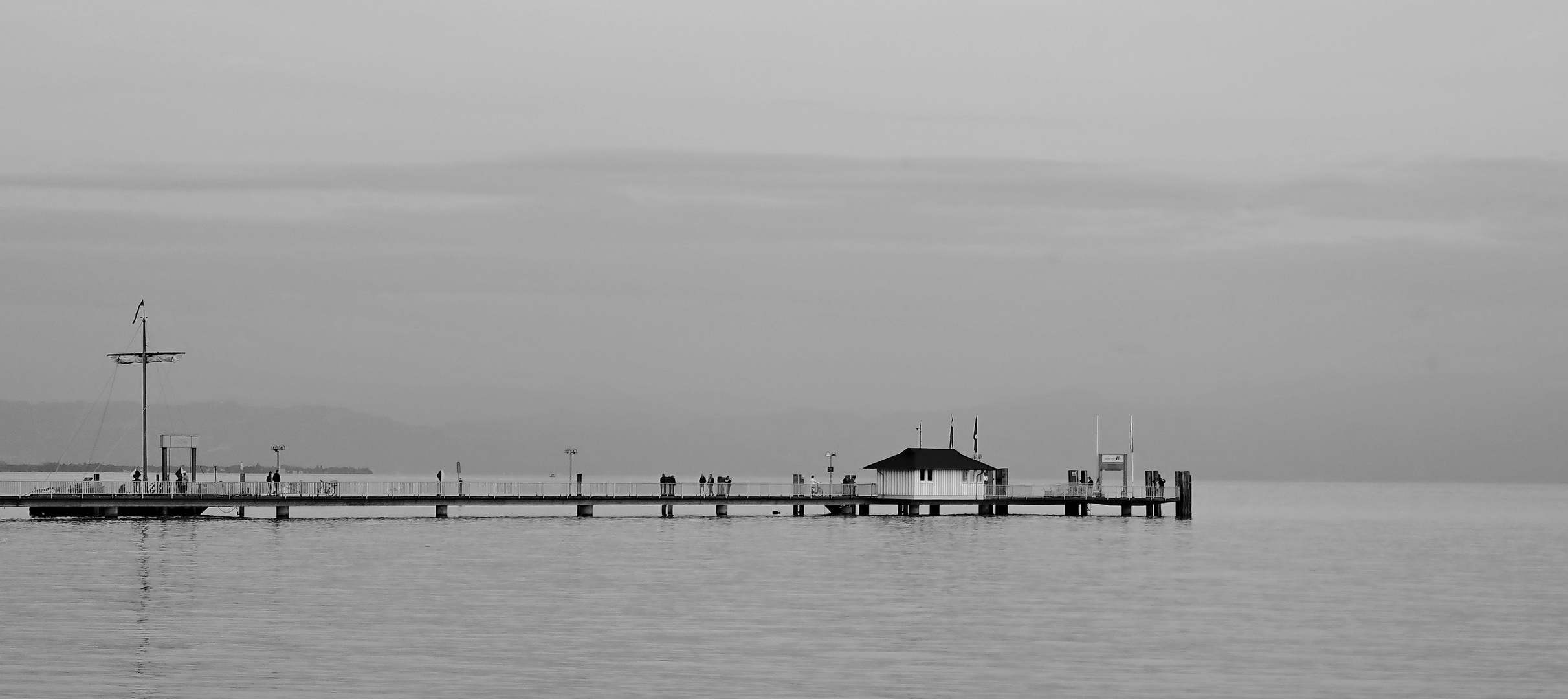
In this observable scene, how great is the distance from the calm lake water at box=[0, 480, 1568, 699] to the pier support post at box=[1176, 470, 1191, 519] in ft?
89.4

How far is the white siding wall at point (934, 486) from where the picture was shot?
108 m

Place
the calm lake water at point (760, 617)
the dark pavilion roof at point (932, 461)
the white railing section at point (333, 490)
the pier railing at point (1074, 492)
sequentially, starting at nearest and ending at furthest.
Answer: the calm lake water at point (760, 617)
the white railing section at point (333, 490)
the dark pavilion roof at point (932, 461)
the pier railing at point (1074, 492)

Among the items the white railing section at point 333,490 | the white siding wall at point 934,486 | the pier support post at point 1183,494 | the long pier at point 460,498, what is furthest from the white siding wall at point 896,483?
the pier support post at point 1183,494

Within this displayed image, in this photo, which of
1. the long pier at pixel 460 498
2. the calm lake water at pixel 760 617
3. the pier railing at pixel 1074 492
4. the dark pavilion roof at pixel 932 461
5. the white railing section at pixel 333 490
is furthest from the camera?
the pier railing at pixel 1074 492

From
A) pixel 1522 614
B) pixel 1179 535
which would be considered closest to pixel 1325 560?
pixel 1179 535

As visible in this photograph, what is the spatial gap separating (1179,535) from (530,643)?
6268cm

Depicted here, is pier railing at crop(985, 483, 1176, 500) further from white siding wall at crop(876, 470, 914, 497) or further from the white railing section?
white siding wall at crop(876, 470, 914, 497)

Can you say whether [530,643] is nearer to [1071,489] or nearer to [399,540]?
[399,540]

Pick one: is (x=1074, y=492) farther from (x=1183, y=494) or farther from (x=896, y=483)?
(x=896, y=483)

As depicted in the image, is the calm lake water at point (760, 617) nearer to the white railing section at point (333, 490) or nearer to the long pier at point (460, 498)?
the long pier at point (460, 498)

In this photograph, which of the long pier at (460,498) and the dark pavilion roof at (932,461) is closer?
the long pier at (460,498)

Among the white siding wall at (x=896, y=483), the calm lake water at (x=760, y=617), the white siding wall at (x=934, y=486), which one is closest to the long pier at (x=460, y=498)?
the white siding wall at (x=934, y=486)

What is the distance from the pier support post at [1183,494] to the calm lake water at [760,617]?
2726cm

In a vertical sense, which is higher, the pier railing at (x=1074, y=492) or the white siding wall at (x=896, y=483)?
the white siding wall at (x=896, y=483)
